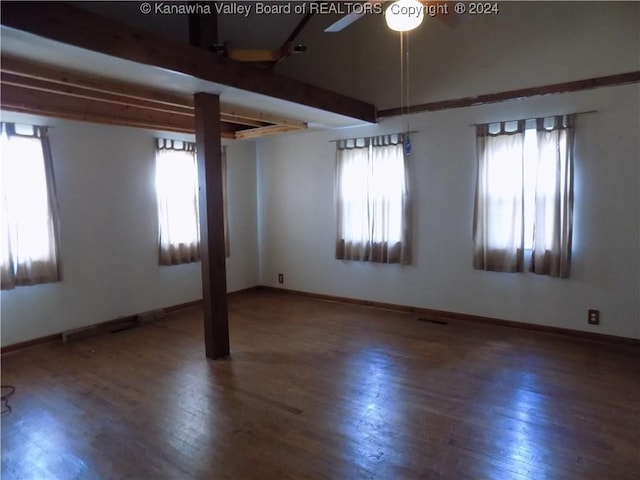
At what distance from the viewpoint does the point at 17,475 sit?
2133mm

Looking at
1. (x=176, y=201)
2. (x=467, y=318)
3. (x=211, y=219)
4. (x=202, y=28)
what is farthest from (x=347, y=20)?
(x=467, y=318)

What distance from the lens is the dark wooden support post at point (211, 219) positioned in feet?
11.5

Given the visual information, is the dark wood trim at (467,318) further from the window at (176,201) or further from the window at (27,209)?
the window at (27,209)

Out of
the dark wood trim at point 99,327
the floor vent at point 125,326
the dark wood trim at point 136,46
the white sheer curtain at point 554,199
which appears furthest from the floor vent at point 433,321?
the floor vent at point 125,326

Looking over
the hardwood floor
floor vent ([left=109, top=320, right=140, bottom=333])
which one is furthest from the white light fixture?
floor vent ([left=109, top=320, right=140, bottom=333])

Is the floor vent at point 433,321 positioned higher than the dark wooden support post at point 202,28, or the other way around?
the dark wooden support post at point 202,28

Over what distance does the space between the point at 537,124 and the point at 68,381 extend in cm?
474

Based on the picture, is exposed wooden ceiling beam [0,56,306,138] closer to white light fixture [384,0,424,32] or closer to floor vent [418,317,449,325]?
white light fixture [384,0,424,32]

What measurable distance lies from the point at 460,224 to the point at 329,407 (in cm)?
275

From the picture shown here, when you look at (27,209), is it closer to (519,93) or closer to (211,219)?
(211,219)

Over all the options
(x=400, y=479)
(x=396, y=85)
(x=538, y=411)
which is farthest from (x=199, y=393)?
(x=396, y=85)

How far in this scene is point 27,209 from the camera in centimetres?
400

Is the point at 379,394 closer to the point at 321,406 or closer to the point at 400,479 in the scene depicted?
the point at 321,406

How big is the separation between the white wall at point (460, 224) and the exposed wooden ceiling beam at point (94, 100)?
97 centimetres
